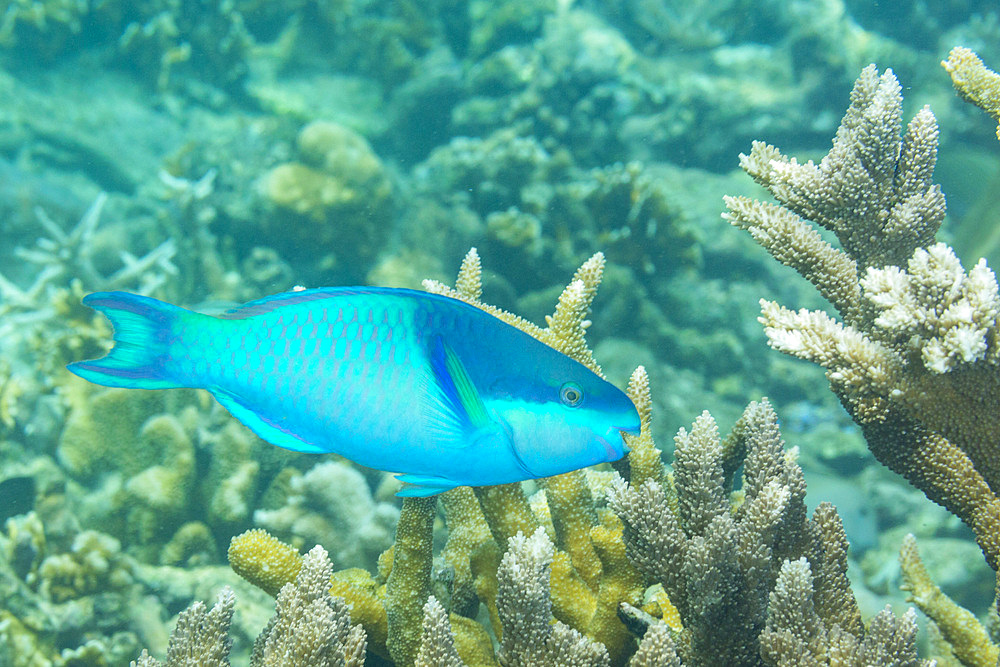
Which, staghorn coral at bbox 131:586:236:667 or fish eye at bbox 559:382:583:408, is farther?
staghorn coral at bbox 131:586:236:667

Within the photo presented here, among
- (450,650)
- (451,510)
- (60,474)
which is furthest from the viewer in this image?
(60,474)

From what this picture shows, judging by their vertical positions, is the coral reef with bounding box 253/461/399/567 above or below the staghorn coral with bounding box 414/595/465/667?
above

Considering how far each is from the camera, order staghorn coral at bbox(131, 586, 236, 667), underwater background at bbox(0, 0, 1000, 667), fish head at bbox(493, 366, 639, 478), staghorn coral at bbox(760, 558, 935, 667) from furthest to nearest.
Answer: underwater background at bbox(0, 0, 1000, 667), staghorn coral at bbox(131, 586, 236, 667), staghorn coral at bbox(760, 558, 935, 667), fish head at bbox(493, 366, 639, 478)

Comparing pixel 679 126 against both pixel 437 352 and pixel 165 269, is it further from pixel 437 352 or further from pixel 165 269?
pixel 437 352

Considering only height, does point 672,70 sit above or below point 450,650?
above

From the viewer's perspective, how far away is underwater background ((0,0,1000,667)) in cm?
378

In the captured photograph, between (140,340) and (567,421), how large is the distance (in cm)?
94

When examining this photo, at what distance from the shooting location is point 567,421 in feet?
3.86

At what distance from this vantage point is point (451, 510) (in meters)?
2.40

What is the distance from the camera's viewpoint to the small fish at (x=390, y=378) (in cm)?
117

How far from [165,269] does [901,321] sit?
6.55 m

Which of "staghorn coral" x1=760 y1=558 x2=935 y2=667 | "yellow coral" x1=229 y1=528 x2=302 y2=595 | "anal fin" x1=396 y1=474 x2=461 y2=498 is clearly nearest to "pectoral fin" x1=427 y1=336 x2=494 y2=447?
"anal fin" x1=396 y1=474 x2=461 y2=498

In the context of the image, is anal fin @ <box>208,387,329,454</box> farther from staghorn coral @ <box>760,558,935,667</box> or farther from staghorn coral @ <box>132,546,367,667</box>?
staghorn coral @ <box>760,558,935,667</box>

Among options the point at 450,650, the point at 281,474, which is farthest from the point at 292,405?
the point at 281,474
